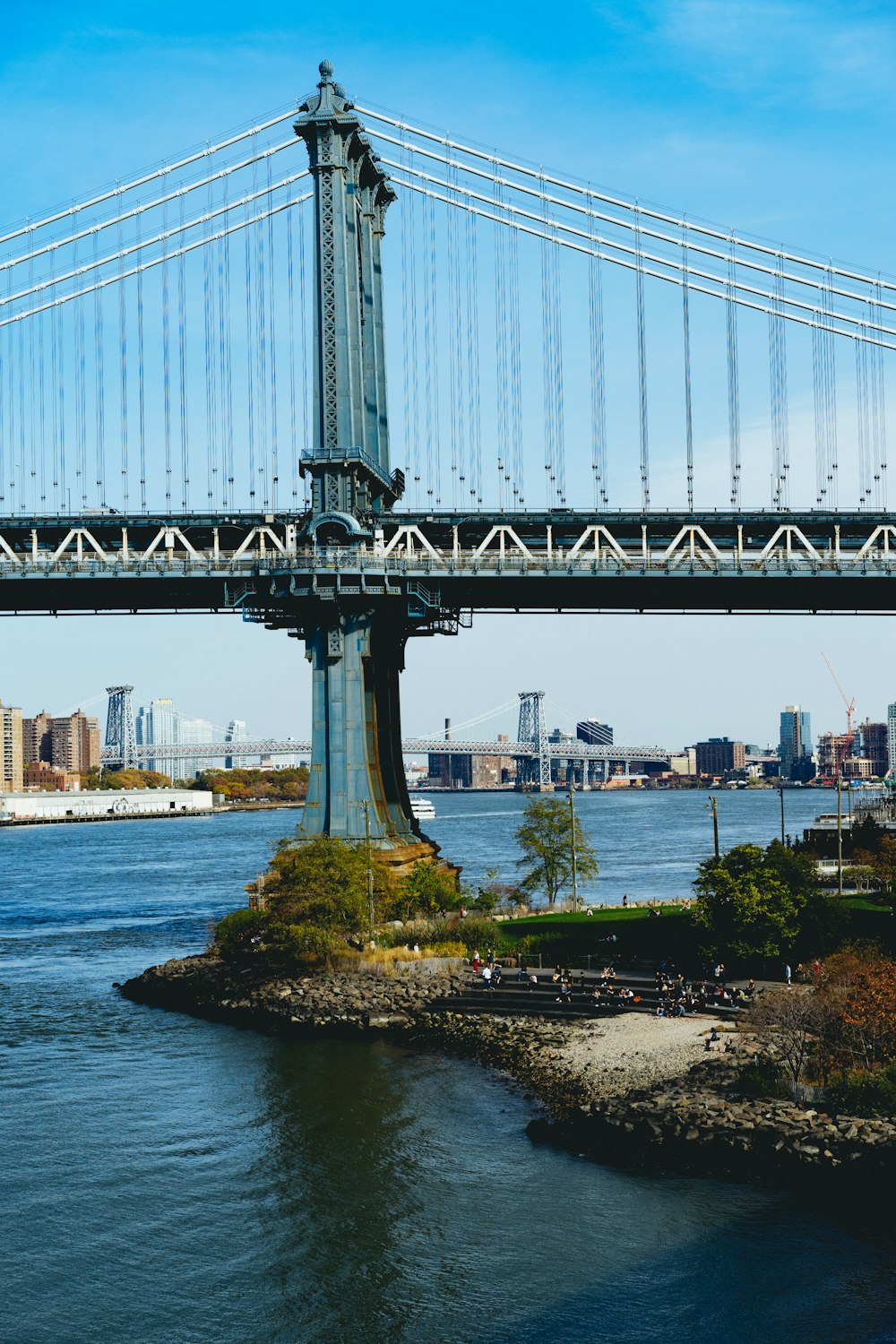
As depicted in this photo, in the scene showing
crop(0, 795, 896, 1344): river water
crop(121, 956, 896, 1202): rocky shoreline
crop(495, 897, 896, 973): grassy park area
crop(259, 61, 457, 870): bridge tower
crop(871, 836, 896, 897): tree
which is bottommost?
crop(0, 795, 896, 1344): river water

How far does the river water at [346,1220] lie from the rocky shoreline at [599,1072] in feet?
3.72

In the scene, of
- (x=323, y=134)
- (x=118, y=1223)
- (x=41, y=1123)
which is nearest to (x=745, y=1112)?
(x=118, y=1223)

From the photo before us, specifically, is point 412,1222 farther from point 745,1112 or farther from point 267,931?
point 267,931

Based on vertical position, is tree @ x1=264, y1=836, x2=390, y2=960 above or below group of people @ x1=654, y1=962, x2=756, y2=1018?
above

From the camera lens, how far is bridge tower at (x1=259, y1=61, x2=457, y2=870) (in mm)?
54531

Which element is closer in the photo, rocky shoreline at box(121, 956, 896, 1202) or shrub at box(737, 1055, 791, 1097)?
rocky shoreline at box(121, 956, 896, 1202)

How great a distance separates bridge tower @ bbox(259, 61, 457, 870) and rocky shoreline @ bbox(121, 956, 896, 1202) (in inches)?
331

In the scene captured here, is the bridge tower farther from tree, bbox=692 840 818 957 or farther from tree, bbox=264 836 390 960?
tree, bbox=692 840 818 957

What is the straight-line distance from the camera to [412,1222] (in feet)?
90.6

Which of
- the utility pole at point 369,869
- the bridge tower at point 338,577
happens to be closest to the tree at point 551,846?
the bridge tower at point 338,577

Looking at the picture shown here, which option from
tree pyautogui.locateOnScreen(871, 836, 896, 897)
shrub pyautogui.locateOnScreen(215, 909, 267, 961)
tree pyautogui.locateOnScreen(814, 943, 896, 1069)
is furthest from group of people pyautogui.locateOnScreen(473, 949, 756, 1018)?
tree pyautogui.locateOnScreen(871, 836, 896, 897)

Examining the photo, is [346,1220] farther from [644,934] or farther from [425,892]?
[425,892]

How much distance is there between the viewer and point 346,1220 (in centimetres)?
2786

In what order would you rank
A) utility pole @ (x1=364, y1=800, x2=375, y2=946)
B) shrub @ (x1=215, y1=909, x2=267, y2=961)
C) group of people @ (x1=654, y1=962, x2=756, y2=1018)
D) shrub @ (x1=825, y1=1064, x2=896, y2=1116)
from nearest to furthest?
shrub @ (x1=825, y1=1064, x2=896, y2=1116)
group of people @ (x1=654, y1=962, x2=756, y2=1018)
utility pole @ (x1=364, y1=800, x2=375, y2=946)
shrub @ (x1=215, y1=909, x2=267, y2=961)
